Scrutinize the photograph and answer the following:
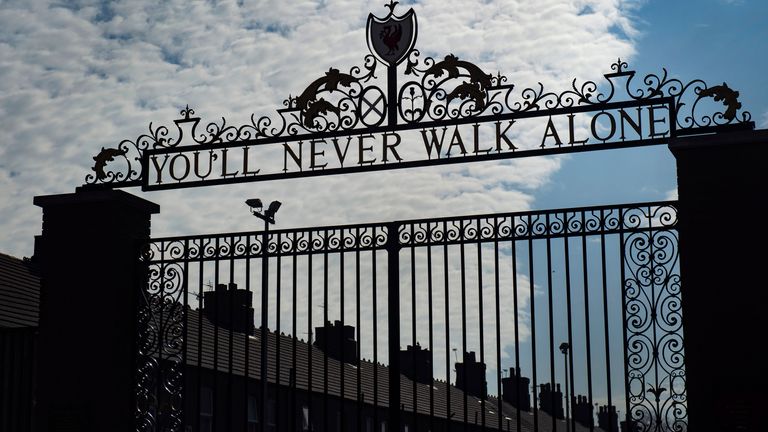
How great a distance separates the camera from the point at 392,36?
12.3 metres

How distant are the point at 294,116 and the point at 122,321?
3041 mm

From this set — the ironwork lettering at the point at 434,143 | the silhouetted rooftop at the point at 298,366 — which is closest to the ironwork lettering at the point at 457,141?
the ironwork lettering at the point at 434,143

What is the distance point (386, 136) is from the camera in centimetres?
1223

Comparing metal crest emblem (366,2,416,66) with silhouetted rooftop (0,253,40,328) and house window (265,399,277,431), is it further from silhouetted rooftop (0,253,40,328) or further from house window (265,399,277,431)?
house window (265,399,277,431)

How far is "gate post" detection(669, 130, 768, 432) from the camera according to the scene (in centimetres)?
1050

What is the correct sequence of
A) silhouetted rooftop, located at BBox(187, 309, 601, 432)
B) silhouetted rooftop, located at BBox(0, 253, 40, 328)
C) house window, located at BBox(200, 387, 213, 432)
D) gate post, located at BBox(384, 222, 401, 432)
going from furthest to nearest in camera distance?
house window, located at BBox(200, 387, 213, 432) < silhouetted rooftop, located at BBox(187, 309, 601, 432) < silhouetted rooftop, located at BBox(0, 253, 40, 328) < gate post, located at BBox(384, 222, 401, 432)

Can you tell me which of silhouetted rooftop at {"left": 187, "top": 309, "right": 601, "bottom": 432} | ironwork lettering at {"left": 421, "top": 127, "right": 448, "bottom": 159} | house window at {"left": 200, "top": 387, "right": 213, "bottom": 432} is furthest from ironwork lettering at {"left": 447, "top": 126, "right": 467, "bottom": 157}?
house window at {"left": 200, "top": 387, "right": 213, "bottom": 432}

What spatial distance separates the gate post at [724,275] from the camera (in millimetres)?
10500

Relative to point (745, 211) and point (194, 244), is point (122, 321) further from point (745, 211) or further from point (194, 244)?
point (745, 211)

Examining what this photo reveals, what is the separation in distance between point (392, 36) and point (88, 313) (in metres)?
4.62

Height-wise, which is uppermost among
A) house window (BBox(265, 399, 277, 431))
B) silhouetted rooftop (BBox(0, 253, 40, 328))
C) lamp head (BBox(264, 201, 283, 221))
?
lamp head (BBox(264, 201, 283, 221))

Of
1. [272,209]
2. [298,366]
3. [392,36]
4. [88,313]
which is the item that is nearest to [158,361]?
[88,313]

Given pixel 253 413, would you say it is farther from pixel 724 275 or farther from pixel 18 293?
pixel 724 275

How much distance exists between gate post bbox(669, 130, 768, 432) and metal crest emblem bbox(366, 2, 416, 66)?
2978mm
